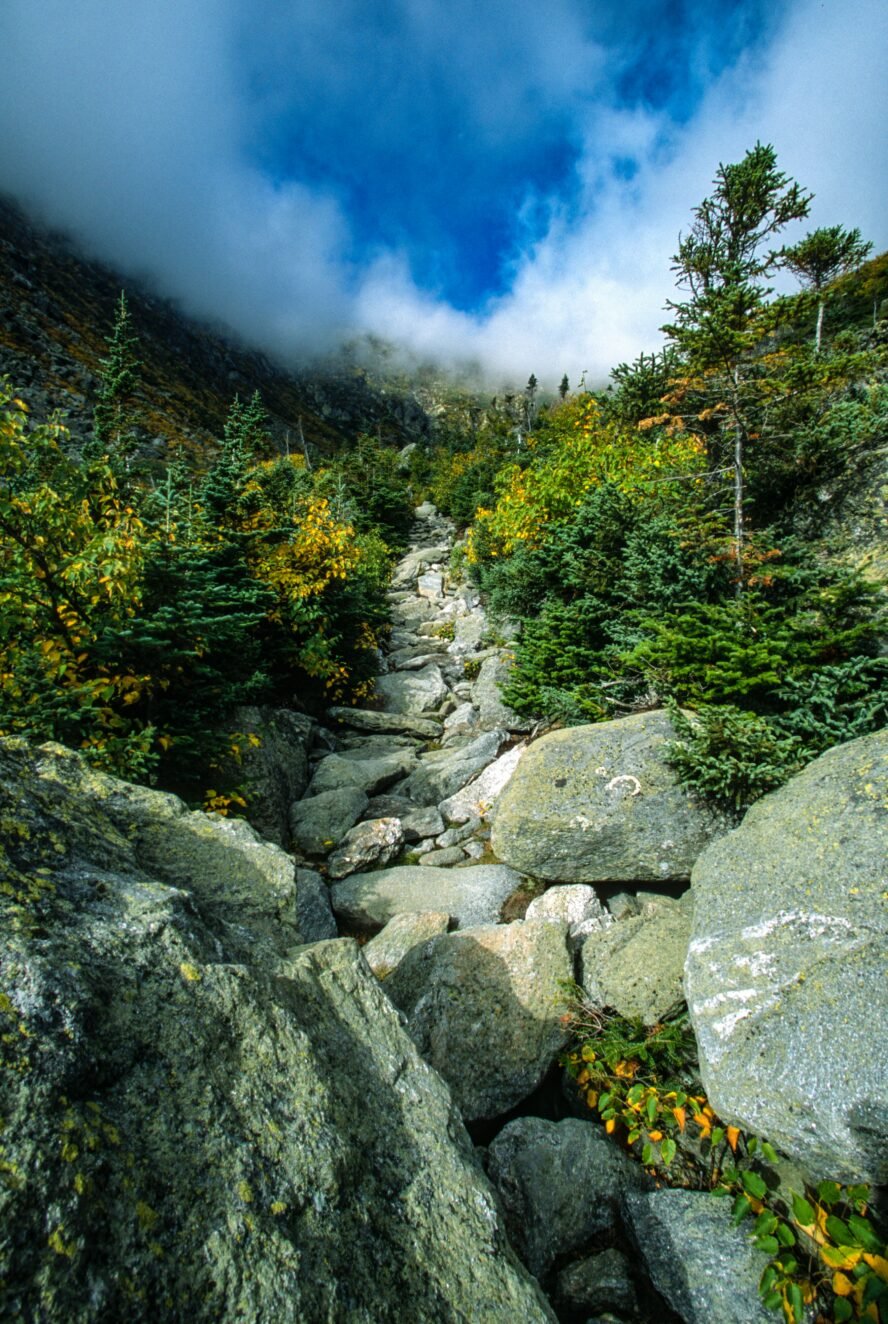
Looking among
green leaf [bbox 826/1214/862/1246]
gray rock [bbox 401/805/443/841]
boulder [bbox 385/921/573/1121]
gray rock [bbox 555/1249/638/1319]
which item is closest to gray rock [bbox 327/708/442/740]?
gray rock [bbox 401/805/443/841]

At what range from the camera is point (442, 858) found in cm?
923

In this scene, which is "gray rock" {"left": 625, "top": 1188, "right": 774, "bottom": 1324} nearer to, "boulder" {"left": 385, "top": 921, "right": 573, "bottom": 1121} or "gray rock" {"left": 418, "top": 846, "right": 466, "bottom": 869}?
"boulder" {"left": 385, "top": 921, "right": 573, "bottom": 1121}

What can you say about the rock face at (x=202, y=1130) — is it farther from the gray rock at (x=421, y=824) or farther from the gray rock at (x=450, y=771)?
the gray rock at (x=450, y=771)

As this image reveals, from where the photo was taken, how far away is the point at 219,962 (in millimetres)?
3074

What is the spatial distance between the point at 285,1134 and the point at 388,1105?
0.82 m

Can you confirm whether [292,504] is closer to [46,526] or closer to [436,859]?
[46,526]

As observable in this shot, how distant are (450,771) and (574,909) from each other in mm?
5058

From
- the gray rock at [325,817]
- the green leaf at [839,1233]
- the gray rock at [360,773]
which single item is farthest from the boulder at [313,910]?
the green leaf at [839,1233]

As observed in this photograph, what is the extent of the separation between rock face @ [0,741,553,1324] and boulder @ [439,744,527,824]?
6.51 metres

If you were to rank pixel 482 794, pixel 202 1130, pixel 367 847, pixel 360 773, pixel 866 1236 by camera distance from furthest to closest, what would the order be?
pixel 360 773 < pixel 482 794 < pixel 367 847 < pixel 866 1236 < pixel 202 1130

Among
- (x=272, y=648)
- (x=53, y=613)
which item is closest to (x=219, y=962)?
(x=53, y=613)

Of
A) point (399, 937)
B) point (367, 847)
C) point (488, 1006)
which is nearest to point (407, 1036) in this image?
point (488, 1006)

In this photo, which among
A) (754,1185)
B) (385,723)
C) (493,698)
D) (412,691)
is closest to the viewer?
(754,1185)

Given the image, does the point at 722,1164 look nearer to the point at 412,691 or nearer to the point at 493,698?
the point at 493,698
